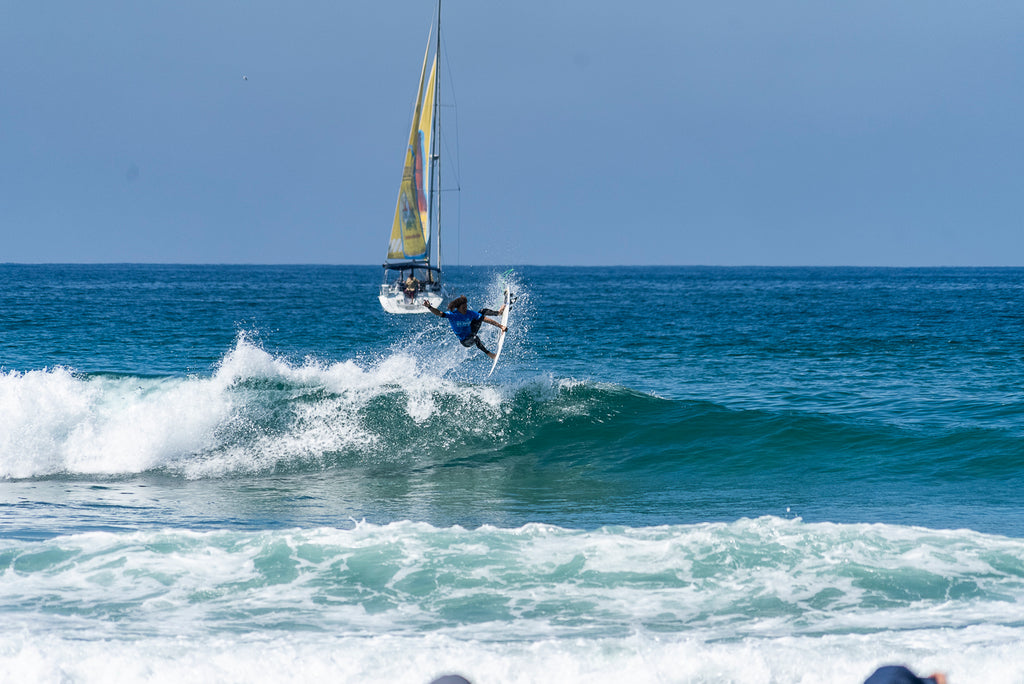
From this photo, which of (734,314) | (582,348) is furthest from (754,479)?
(734,314)

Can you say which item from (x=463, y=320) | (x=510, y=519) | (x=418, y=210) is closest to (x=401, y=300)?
(x=418, y=210)

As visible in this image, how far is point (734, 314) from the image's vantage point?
55.3 metres

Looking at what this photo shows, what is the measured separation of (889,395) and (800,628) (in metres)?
15.5

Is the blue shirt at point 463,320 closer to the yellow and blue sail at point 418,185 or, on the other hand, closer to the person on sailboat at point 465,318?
the person on sailboat at point 465,318

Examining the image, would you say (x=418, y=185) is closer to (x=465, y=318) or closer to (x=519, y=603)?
(x=465, y=318)

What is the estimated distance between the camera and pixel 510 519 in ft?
40.4

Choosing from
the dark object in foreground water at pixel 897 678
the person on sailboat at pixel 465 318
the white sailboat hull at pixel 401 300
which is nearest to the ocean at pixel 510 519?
the person on sailboat at pixel 465 318

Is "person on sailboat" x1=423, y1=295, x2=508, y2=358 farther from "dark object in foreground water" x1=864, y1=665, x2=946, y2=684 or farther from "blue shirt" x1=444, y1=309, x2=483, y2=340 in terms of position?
"dark object in foreground water" x1=864, y1=665, x2=946, y2=684

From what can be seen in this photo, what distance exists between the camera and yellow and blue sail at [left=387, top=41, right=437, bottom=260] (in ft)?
116

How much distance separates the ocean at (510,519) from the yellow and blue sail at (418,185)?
9.01 metres

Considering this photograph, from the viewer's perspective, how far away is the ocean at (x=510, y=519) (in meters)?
7.23

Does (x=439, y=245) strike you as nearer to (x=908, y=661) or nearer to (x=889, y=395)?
(x=889, y=395)

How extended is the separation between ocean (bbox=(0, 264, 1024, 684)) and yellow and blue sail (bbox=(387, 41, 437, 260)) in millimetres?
9011

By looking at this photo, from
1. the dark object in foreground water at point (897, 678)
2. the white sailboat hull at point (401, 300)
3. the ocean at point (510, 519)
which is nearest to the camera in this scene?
the dark object in foreground water at point (897, 678)
